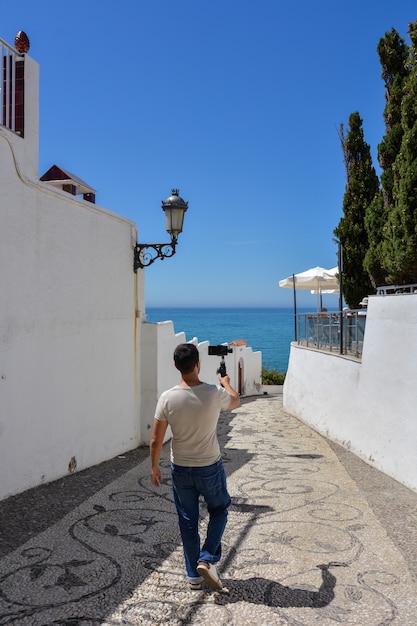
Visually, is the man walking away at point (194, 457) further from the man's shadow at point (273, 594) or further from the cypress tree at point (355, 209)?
the cypress tree at point (355, 209)

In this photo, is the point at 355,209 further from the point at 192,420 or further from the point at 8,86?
the point at 192,420

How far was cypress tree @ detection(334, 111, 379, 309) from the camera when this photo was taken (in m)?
18.0

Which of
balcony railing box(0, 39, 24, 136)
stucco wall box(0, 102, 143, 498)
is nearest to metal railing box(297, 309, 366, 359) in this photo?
stucco wall box(0, 102, 143, 498)

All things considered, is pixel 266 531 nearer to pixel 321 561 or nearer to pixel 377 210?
pixel 321 561

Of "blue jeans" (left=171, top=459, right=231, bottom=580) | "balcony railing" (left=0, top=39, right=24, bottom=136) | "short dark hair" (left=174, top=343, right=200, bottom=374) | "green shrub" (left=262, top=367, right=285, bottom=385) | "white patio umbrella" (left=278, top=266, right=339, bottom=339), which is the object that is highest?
"balcony railing" (left=0, top=39, right=24, bottom=136)

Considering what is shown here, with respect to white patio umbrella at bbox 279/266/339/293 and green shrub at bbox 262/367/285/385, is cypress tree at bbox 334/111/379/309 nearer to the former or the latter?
white patio umbrella at bbox 279/266/339/293

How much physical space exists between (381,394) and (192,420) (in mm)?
5245

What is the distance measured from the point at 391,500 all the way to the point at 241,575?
281cm

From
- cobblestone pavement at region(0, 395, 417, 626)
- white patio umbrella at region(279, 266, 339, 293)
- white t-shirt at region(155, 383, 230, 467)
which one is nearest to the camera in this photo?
cobblestone pavement at region(0, 395, 417, 626)

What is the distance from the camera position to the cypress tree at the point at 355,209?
59.2 ft

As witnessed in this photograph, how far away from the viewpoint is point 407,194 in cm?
1236

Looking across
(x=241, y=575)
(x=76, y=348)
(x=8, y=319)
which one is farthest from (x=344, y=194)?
(x=241, y=575)

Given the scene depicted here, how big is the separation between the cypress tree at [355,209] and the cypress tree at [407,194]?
466 centimetres

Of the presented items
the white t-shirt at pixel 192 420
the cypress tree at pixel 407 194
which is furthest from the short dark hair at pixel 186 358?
the cypress tree at pixel 407 194
